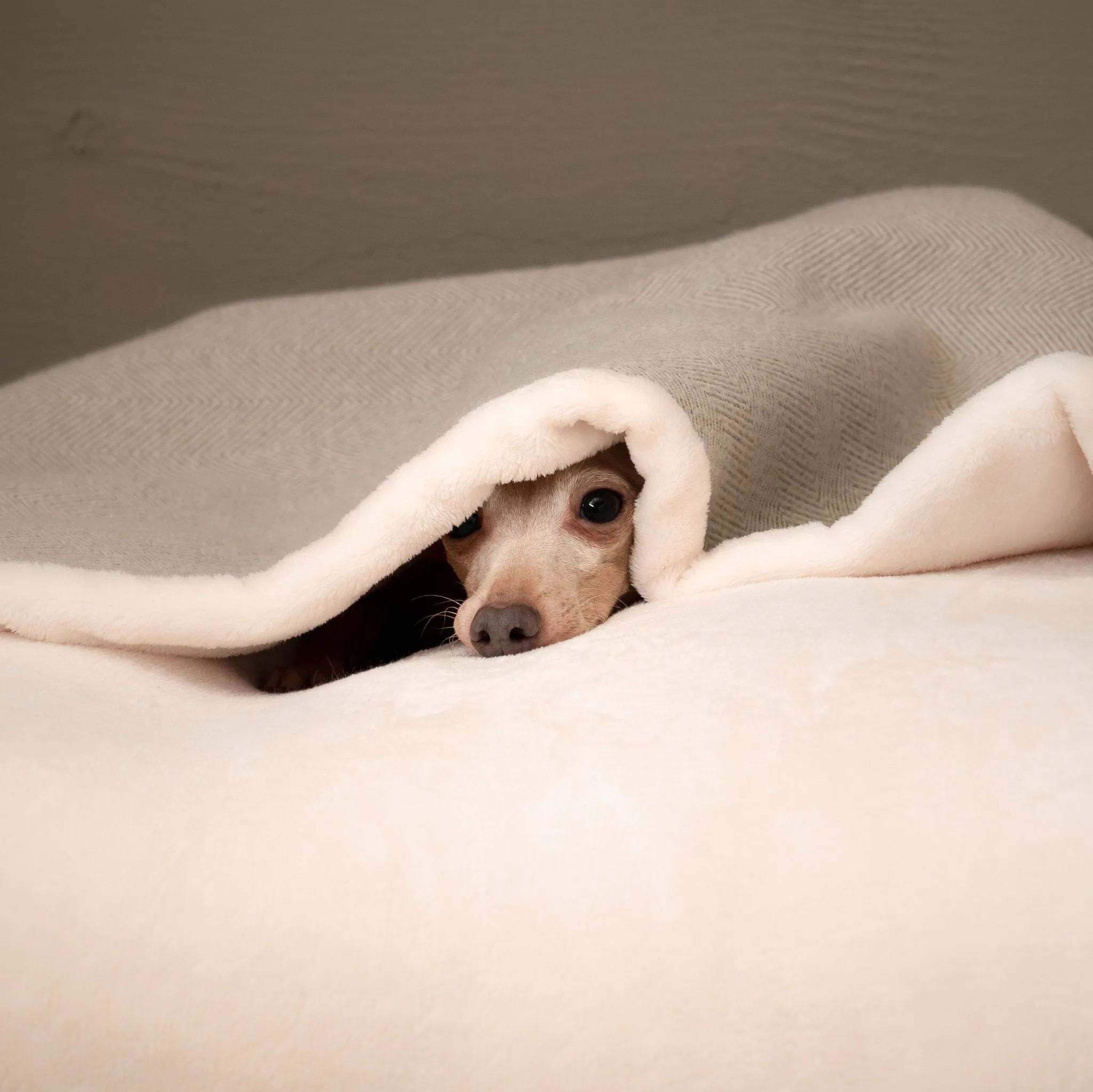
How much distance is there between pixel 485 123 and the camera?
185 cm

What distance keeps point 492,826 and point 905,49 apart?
1.59 m

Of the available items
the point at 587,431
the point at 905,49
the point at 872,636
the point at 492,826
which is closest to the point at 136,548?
the point at 587,431

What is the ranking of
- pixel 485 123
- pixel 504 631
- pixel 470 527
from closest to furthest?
1. pixel 504 631
2. pixel 470 527
3. pixel 485 123

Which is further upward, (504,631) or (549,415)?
(549,415)

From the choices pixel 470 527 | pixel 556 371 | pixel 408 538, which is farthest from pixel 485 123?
pixel 408 538

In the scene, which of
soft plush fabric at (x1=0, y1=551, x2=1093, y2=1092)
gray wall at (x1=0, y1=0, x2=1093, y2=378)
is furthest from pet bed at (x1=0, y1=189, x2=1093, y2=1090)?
gray wall at (x1=0, y1=0, x2=1093, y2=378)

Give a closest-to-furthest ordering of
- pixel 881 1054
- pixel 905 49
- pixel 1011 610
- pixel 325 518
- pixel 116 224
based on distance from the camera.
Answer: pixel 881 1054
pixel 1011 610
pixel 325 518
pixel 905 49
pixel 116 224

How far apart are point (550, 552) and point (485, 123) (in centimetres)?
92

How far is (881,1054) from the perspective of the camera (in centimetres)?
56

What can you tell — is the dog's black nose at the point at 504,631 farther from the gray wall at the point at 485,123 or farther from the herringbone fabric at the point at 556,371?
the gray wall at the point at 485,123

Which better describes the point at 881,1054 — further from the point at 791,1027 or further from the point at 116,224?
the point at 116,224

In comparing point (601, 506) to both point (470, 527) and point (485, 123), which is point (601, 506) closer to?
point (470, 527)

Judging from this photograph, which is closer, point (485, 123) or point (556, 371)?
point (556, 371)

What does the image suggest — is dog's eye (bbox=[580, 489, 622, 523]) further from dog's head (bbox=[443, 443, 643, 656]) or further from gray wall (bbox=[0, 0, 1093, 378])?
gray wall (bbox=[0, 0, 1093, 378])
